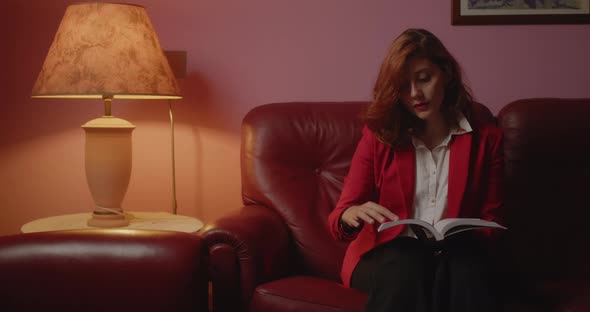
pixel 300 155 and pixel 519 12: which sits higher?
pixel 519 12

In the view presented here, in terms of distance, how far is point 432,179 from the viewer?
170cm

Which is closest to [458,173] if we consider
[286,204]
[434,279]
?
[434,279]

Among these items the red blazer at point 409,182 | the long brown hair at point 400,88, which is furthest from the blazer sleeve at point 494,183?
the long brown hair at point 400,88

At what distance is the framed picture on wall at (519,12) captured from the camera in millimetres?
2270

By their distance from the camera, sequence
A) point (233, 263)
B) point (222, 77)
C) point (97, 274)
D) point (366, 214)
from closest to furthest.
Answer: point (97, 274), point (366, 214), point (233, 263), point (222, 77)

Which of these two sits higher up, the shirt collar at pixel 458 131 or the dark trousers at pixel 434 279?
the shirt collar at pixel 458 131

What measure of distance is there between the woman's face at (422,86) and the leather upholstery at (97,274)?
761 mm

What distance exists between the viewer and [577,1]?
2268 mm

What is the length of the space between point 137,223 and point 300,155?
0.58m

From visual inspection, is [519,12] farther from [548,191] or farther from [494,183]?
[494,183]

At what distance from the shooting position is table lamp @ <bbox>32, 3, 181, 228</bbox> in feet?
6.05

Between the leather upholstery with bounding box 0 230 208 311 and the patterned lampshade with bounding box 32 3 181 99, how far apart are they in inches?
27.4

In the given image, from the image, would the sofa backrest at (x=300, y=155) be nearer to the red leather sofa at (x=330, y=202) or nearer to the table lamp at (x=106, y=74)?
the red leather sofa at (x=330, y=202)

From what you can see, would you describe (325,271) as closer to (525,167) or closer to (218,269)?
(218,269)
